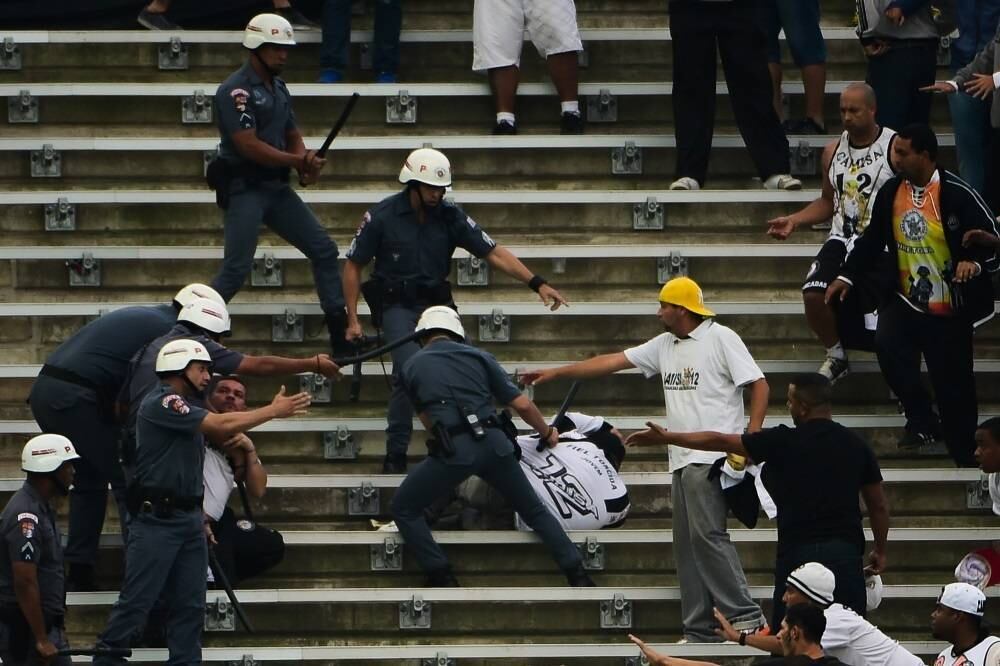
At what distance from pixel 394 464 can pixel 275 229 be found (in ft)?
4.94

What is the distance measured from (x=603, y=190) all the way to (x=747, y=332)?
55.5 inches

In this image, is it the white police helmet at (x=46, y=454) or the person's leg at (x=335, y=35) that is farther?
the person's leg at (x=335, y=35)

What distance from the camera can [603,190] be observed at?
12.8m

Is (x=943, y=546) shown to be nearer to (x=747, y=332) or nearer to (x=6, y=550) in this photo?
(x=747, y=332)

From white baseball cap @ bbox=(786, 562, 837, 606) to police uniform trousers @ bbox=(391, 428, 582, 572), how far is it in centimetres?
194

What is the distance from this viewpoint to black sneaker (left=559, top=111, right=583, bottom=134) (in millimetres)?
12914

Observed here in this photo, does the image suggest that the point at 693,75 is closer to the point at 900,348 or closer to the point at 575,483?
the point at 900,348

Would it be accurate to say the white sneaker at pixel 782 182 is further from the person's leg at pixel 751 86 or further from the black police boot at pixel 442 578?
the black police boot at pixel 442 578

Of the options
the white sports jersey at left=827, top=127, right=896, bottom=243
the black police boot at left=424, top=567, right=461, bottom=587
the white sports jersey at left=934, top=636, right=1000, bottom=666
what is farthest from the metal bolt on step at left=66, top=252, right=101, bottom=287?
the white sports jersey at left=934, top=636, right=1000, bottom=666

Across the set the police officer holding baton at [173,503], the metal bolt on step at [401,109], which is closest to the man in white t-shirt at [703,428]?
the police officer holding baton at [173,503]

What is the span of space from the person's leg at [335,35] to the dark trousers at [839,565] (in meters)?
5.14

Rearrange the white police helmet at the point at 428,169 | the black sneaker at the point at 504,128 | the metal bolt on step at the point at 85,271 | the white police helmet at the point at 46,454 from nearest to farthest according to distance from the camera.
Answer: the white police helmet at the point at 46,454
the white police helmet at the point at 428,169
the metal bolt on step at the point at 85,271
the black sneaker at the point at 504,128

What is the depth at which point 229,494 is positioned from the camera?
1040 centimetres

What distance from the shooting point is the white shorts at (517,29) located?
41.9ft
